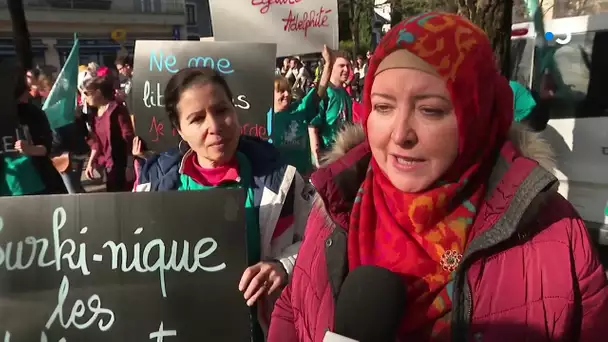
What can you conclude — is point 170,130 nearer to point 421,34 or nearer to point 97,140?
point 421,34

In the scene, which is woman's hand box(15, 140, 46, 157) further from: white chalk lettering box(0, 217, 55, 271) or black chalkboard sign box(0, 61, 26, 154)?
white chalk lettering box(0, 217, 55, 271)

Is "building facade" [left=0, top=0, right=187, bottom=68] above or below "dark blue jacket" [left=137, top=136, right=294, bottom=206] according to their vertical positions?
above

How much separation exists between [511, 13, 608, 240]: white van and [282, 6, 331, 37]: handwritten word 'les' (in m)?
2.12

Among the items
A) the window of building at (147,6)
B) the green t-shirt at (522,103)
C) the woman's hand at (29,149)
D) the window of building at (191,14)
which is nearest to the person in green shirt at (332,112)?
the green t-shirt at (522,103)

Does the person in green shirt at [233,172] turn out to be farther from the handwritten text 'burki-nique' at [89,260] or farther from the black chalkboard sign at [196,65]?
the black chalkboard sign at [196,65]

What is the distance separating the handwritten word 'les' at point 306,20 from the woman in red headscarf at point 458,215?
11.0 feet

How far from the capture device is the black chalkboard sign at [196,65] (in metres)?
3.53

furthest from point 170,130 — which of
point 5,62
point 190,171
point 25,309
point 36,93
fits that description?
point 36,93

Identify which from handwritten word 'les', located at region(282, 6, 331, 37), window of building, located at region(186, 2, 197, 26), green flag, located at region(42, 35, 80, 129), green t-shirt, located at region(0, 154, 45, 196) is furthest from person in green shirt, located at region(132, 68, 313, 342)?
window of building, located at region(186, 2, 197, 26)

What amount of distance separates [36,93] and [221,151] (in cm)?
625

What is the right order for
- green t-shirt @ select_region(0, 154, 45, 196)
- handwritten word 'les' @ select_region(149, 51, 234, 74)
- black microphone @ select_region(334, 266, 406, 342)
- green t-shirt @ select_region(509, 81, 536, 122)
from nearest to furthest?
black microphone @ select_region(334, 266, 406, 342)
handwritten word 'les' @ select_region(149, 51, 234, 74)
green t-shirt @ select_region(0, 154, 45, 196)
green t-shirt @ select_region(509, 81, 536, 122)

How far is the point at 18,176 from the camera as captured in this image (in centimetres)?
383

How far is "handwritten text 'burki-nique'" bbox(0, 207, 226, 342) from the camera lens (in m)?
1.90

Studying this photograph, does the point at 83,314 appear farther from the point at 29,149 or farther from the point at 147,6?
the point at 147,6
